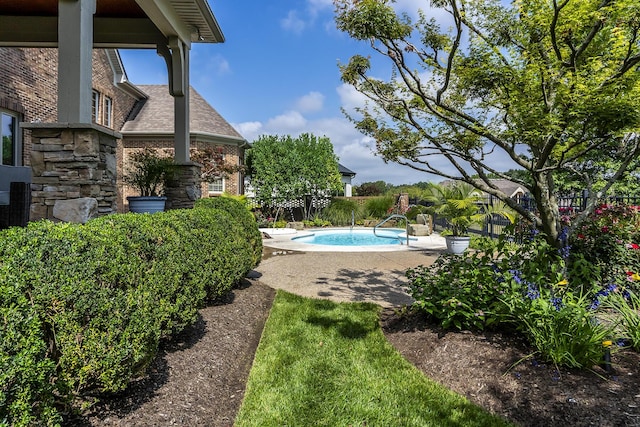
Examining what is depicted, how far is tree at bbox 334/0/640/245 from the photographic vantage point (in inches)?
124

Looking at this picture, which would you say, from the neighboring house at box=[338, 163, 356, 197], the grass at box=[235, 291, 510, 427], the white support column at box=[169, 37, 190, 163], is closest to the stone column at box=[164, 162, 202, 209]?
the white support column at box=[169, 37, 190, 163]

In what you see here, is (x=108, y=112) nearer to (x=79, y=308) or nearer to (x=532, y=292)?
(x=79, y=308)

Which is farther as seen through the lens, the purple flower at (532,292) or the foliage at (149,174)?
the foliage at (149,174)

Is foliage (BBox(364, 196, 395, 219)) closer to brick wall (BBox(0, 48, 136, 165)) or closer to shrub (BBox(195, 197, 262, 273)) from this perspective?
shrub (BBox(195, 197, 262, 273))

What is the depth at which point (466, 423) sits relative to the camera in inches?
94.0

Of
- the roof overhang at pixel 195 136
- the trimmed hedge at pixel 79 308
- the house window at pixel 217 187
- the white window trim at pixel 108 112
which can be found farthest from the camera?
the house window at pixel 217 187

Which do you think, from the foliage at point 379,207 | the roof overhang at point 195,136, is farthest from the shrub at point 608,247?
the roof overhang at point 195,136

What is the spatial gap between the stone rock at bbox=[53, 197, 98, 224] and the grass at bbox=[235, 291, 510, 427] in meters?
2.36

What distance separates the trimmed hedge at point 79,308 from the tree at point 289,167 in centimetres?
1542

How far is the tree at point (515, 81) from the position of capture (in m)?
3.15

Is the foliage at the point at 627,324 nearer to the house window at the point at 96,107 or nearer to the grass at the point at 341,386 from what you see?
the grass at the point at 341,386

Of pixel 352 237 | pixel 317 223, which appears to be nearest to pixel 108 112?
pixel 317 223

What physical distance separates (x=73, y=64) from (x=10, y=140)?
26.2 ft

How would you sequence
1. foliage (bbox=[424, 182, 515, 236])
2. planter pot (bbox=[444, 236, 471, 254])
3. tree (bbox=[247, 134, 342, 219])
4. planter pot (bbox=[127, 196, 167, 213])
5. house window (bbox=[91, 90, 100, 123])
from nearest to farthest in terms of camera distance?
planter pot (bbox=[127, 196, 167, 213]) → planter pot (bbox=[444, 236, 471, 254]) → foliage (bbox=[424, 182, 515, 236]) → house window (bbox=[91, 90, 100, 123]) → tree (bbox=[247, 134, 342, 219])
